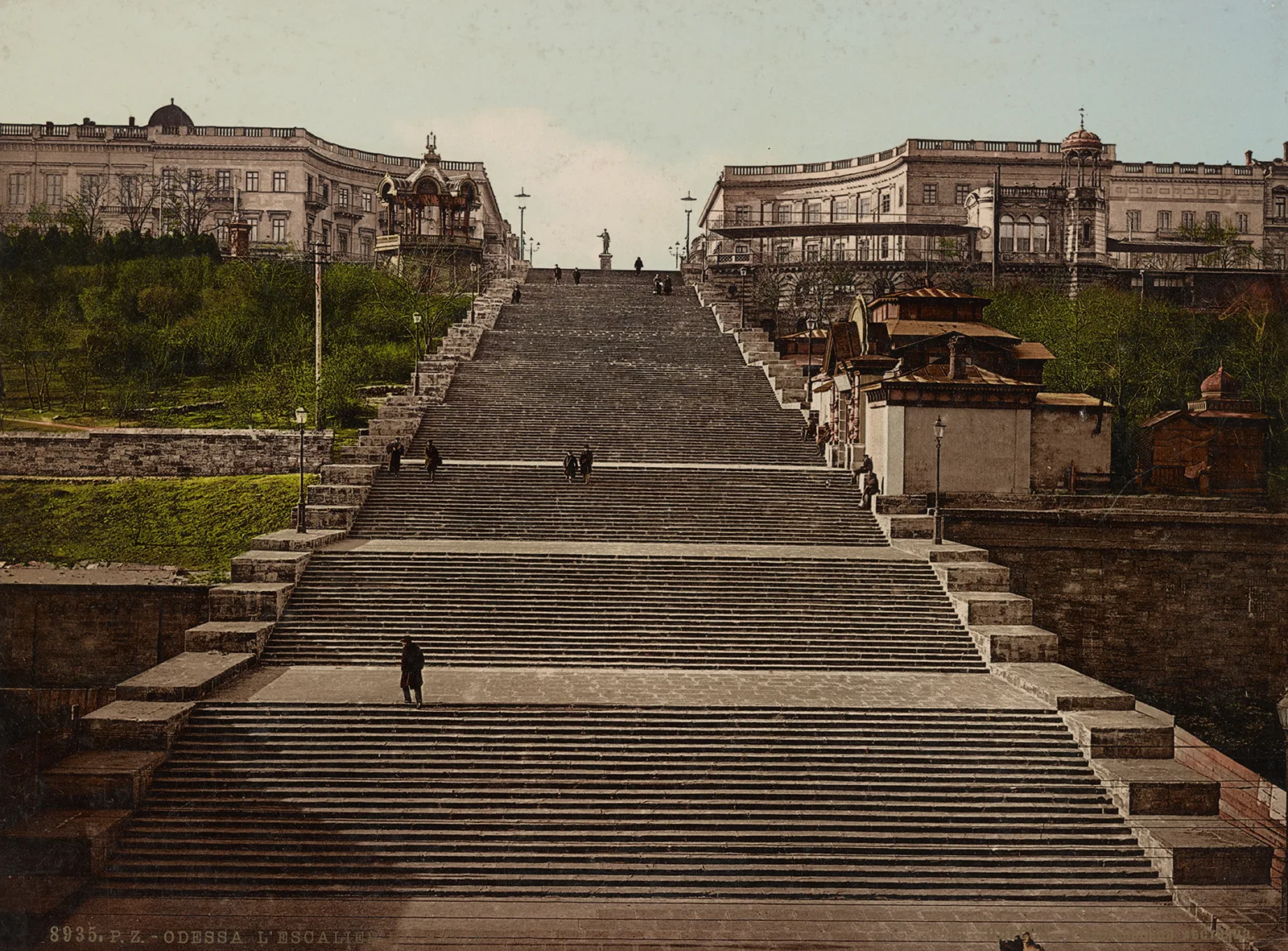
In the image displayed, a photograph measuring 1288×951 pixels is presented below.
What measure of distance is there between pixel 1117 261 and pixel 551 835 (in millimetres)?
69111

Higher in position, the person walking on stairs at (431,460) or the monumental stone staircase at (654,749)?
the person walking on stairs at (431,460)

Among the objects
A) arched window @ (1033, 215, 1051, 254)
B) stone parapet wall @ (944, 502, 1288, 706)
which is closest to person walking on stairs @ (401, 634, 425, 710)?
stone parapet wall @ (944, 502, 1288, 706)

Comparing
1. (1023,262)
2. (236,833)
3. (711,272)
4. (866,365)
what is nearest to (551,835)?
(236,833)

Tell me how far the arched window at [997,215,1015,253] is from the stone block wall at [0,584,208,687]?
58761mm

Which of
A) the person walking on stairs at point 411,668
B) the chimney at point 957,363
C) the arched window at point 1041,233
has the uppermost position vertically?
the arched window at point 1041,233

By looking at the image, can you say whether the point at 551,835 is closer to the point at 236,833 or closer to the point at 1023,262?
the point at 236,833

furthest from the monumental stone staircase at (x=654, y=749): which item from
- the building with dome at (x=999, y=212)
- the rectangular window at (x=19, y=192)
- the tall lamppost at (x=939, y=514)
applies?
the rectangular window at (x=19, y=192)

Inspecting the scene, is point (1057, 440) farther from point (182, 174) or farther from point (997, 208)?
point (182, 174)

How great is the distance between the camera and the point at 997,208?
68.4 m

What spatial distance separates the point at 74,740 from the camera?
17.8 m

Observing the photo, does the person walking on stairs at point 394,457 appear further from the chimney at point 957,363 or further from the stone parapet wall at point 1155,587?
the chimney at point 957,363

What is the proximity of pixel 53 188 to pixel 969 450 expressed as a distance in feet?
236

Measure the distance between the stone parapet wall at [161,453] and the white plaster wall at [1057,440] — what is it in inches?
893

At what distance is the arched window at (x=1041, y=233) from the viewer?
70.1m
